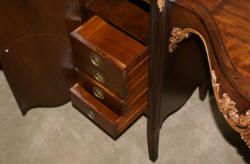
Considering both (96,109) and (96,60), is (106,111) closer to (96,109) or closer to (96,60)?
(96,109)

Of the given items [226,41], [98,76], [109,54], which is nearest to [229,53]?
[226,41]

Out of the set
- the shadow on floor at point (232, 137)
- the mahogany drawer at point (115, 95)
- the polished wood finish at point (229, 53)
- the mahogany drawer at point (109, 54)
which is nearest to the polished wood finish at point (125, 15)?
the mahogany drawer at point (109, 54)

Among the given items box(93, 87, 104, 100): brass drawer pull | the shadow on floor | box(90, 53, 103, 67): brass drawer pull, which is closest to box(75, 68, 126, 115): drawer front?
box(93, 87, 104, 100): brass drawer pull

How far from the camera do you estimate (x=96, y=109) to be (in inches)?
54.7

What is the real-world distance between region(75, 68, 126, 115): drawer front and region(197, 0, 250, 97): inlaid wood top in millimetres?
476

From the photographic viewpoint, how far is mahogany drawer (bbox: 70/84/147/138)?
1354 mm

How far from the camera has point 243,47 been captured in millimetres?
896

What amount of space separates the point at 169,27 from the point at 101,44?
278 mm

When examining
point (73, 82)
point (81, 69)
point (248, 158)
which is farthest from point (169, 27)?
point (248, 158)

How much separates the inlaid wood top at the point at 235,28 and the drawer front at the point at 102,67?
0.35 metres

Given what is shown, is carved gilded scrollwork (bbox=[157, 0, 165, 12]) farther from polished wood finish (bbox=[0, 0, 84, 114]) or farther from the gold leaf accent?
polished wood finish (bbox=[0, 0, 84, 114])

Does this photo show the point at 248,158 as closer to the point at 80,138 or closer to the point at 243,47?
the point at 80,138

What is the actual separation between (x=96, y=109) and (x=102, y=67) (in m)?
0.20

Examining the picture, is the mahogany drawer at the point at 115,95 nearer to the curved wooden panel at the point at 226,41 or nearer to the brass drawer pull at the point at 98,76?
the brass drawer pull at the point at 98,76
